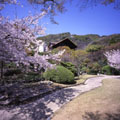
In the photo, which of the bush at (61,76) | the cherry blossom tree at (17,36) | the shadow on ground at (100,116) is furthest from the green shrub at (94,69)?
the cherry blossom tree at (17,36)

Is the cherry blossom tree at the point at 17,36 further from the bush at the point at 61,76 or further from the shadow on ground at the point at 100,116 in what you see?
the bush at the point at 61,76

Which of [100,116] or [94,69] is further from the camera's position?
[94,69]

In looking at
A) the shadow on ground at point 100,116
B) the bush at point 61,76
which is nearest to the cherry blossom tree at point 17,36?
the shadow on ground at point 100,116

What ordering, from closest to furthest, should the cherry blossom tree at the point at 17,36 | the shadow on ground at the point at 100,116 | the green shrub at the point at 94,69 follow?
1. the shadow on ground at the point at 100,116
2. the cherry blossom tree at the point at 17,36
3. the green shrub at the point at 94,69

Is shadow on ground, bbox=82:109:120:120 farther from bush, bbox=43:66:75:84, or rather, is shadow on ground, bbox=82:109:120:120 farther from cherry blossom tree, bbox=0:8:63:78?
bush, bbox=43:66:75:84

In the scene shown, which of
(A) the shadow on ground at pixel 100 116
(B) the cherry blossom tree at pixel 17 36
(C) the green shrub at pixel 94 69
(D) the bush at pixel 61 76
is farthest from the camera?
(C) the green shrub at pixel 94 69

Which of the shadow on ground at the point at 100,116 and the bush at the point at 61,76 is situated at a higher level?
the bush at the point at 61,76

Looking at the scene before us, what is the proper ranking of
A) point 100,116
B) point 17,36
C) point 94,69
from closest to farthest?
point 100,116
point 17,36
point 94,69

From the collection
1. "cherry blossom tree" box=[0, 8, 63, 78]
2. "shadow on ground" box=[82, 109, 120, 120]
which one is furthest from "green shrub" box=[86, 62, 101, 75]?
"cherry blossom tree" box=[0, 8, 63, 78]

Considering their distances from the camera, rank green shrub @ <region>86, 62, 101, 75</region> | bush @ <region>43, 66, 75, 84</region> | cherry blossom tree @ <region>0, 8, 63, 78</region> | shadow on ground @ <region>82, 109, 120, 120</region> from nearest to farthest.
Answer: shadow on ground @ <region>82, 109, 120, 120</region>
cherry blossom tree @ <region>0, 8, 63, 78</region>
bush @ <region>43, 66, 75, 84</region>
green shrub @ <region>86, 62, 101, 75</region>

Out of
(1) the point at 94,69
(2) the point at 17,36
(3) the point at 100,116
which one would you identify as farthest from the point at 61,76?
(1) the point at 94,69

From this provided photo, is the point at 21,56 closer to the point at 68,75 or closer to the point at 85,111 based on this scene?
the point at 85,111

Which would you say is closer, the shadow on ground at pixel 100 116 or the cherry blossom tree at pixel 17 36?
the shadow on ground at pixel 100 116

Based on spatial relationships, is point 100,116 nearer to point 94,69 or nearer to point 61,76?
point 61,76
